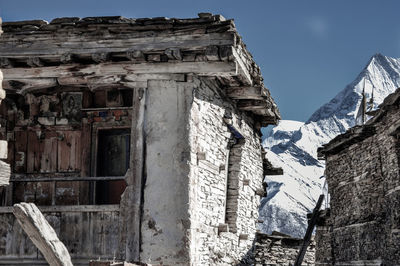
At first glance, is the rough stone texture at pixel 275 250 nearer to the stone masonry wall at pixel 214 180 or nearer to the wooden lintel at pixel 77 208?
the stone masonry wall at pixel 214 180

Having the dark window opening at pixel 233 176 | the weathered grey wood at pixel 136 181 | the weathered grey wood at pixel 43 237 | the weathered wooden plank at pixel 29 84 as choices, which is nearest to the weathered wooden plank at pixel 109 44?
the weathered wooden plank at pixel 29 84

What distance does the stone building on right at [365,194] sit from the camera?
1179 cm

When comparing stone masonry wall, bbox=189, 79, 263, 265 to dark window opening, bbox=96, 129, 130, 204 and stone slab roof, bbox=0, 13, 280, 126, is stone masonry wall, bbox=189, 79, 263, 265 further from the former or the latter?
dark window opening, bbox=96, 129, 130, 204

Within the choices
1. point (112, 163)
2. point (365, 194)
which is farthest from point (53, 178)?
point (365, 194)

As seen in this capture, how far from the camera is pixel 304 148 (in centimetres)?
13138

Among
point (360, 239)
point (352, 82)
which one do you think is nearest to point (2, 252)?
point (360, 239)

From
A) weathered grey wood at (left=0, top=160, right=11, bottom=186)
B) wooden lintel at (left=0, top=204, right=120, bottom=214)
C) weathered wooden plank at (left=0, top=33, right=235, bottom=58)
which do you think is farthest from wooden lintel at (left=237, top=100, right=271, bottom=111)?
weathered grey wood at (left=0, top=160, right=11, bottom=186)

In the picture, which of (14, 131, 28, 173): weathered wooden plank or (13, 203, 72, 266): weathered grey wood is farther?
(14, 131, 28, 173): weathered wooden plank

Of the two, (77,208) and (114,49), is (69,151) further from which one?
(114,49)

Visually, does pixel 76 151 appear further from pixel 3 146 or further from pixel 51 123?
pixel 3 146

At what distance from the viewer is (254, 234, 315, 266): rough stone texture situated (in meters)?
12.8

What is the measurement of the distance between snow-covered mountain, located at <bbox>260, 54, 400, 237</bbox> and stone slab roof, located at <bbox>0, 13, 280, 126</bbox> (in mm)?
44878

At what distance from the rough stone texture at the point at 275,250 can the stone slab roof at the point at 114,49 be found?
4866 millimetres

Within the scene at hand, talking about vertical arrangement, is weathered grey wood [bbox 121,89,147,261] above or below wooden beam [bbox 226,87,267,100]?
below
